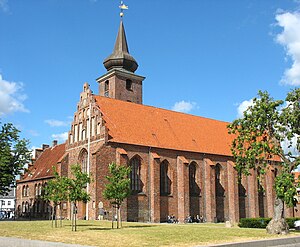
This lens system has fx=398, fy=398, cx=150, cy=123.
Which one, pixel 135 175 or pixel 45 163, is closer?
pixel 135 175

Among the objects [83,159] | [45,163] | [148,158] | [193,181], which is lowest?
[193,181]

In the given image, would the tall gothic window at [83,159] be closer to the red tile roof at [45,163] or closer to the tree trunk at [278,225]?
the red tile roof at [45,163]

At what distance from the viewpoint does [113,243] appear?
739 inches

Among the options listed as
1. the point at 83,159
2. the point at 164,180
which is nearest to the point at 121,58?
the point at 83,159

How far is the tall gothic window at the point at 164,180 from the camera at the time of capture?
145ft

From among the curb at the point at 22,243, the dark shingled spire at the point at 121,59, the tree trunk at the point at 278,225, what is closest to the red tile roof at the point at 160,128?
the dark shingled spire at the point at 121,59

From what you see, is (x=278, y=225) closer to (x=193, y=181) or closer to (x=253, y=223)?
(x=253, y=223)

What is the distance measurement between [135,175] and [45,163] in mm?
22526

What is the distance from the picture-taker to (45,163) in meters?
59.8

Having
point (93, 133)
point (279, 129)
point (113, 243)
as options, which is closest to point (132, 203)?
point (93, 133)

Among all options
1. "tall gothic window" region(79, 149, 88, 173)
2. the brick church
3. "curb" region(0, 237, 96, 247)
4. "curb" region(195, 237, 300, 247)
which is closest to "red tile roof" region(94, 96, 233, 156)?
the brick church

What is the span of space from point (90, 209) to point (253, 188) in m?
23.4

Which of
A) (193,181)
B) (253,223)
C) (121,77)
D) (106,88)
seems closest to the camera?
(253,223)

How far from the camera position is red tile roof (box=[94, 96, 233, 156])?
144ft
